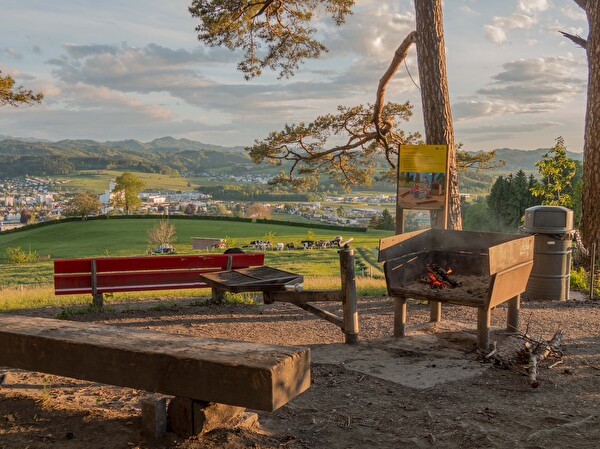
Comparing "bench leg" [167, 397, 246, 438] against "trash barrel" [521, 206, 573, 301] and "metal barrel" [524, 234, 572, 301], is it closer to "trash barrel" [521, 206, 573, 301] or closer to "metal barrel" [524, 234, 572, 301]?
"trash barrel" [521, 206, 573, 301]

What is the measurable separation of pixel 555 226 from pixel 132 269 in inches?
266

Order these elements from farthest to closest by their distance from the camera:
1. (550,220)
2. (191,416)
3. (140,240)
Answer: (140,240) → (550,220) → (191,416)

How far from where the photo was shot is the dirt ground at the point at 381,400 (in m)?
3.41

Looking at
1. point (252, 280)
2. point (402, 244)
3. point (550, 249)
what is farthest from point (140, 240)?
point (402, 244)

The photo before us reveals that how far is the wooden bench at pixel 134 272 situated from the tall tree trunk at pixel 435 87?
373 cm

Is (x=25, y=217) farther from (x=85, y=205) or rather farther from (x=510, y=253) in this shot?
(x=510, y=253)

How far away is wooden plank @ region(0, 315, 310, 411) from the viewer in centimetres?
283

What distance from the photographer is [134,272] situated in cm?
822

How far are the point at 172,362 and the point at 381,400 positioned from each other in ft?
7.00

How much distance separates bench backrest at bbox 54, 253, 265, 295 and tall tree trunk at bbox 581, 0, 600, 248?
7181 millimetres

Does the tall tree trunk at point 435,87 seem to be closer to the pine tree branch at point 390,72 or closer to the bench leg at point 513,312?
the pine tree branch at point 390,72

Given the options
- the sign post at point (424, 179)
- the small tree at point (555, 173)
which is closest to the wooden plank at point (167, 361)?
the sign post at point (424, 179)

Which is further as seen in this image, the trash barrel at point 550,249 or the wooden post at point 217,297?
the trash barrel at point 550,249

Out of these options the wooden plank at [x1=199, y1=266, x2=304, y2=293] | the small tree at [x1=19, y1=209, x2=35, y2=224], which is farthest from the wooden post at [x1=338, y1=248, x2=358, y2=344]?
the small tree at [x1=19, y1=209, x2=35, y2=224]
